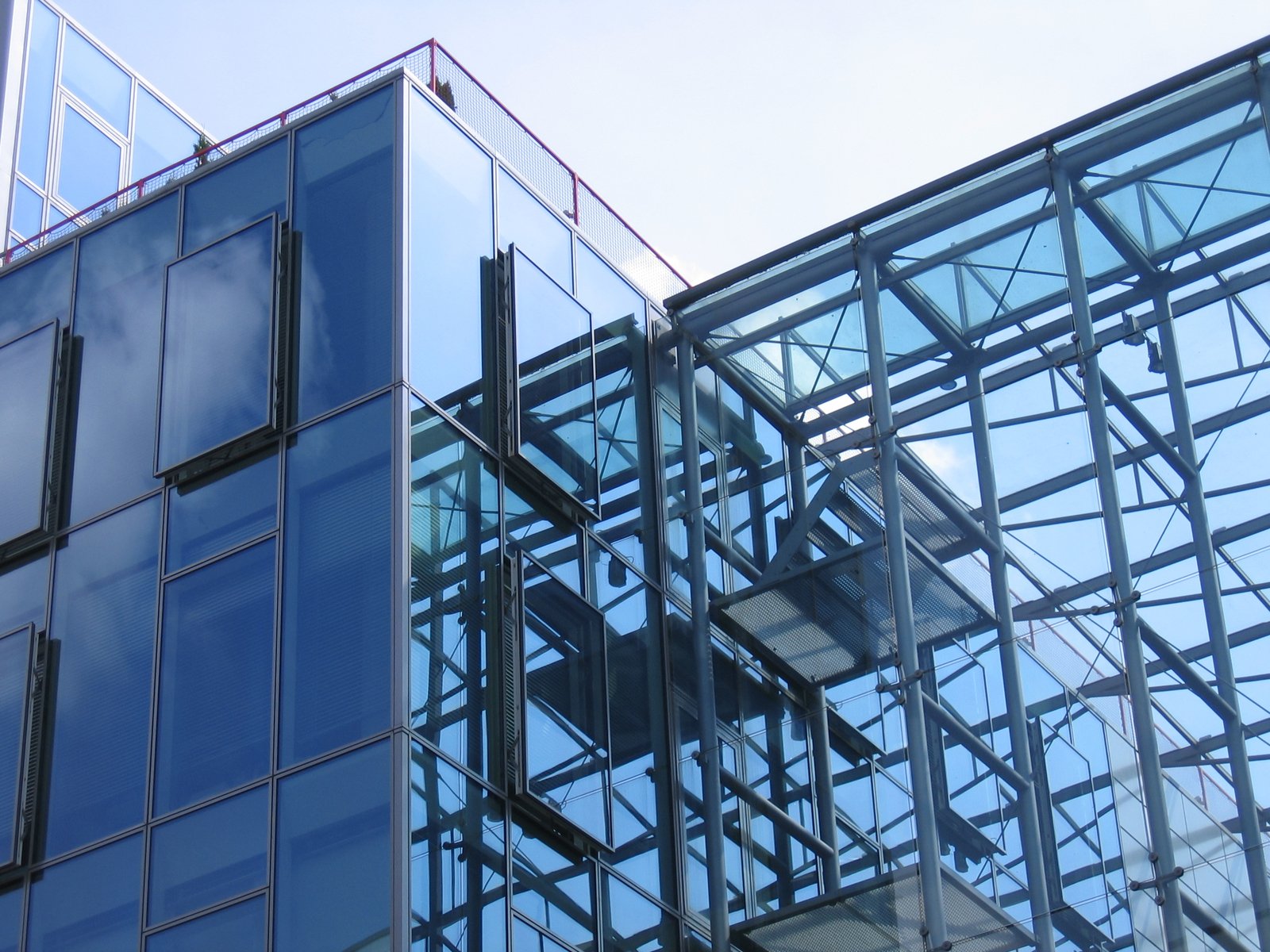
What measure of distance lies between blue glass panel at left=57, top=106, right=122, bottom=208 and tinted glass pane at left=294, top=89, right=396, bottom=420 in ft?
48.6

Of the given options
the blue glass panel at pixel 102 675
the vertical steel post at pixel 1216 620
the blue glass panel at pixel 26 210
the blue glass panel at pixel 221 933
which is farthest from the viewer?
the blue glass panel at pixel 26 210

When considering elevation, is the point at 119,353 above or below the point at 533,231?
below

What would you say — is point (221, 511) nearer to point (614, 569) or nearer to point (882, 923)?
point (614, 569)

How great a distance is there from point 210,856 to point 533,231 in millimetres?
7723

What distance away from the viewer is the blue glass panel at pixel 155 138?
36312 millimetres

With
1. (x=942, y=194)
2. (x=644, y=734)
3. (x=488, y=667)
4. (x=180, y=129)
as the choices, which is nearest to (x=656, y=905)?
(x=644, y=734)

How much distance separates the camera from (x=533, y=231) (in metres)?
22.0

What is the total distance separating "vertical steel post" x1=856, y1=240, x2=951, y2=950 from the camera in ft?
62.4

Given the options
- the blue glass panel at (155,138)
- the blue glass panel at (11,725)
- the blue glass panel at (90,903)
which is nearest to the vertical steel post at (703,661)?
the blue glass panel at (90,903)

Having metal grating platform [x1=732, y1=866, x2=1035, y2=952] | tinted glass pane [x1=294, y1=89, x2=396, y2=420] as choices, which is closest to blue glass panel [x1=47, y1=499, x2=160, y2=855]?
tinted glass pane [x1=294, y1=89, x2=396, y2=420]

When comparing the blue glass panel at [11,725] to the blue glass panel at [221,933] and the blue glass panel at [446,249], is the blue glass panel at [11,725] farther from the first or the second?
the blue glass panel at [446,249]

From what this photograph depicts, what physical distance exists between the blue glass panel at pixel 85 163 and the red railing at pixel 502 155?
9540mm


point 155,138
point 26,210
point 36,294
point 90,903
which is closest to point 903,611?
point 90,903

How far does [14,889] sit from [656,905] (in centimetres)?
602
